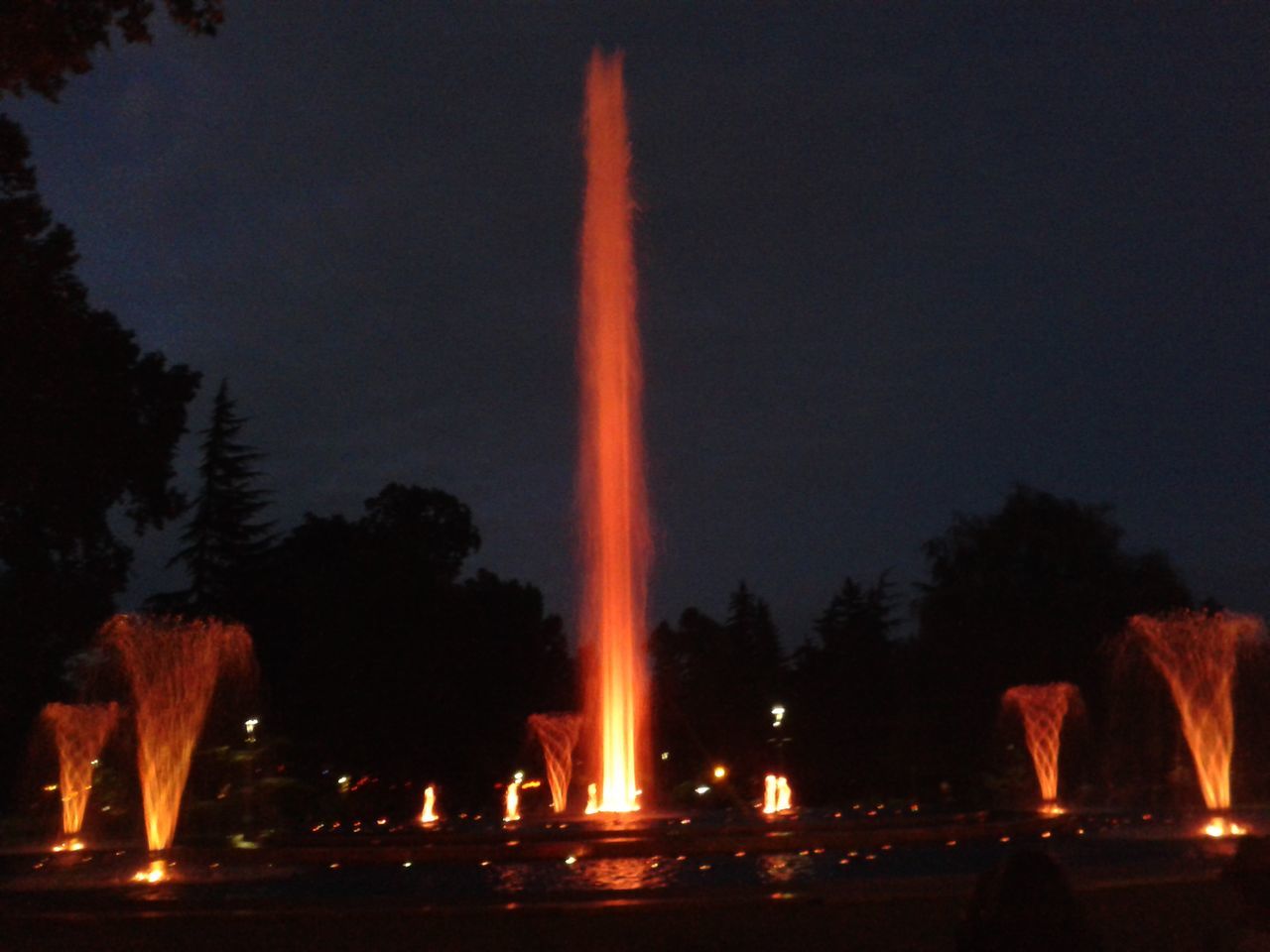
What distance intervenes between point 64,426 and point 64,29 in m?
9.55

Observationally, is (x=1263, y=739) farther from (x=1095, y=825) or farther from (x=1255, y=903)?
(x=1255, y=903)

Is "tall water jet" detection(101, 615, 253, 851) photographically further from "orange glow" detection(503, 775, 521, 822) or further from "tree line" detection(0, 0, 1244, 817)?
"orange glow" detection(503, 775, 521, 822)

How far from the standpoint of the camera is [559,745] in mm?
47562

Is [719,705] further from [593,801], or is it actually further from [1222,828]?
[1222,828]

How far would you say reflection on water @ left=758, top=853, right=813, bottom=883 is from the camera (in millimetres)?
16375

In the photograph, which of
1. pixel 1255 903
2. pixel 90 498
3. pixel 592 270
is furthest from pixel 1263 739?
pixel 1255 903

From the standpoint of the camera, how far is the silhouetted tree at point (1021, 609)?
48375 millimetres

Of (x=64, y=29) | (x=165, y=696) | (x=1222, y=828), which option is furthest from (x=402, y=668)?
(x=64, y=29)

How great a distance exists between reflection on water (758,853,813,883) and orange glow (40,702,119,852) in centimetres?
2037

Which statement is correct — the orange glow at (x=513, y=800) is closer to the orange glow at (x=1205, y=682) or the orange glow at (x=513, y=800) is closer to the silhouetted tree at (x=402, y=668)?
the silhouetted tree at (x=402, y=668)

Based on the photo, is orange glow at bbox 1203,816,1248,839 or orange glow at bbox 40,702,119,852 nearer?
orange glow at bbox 1203,816,1248,839

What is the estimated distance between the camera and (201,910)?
40.6 ft

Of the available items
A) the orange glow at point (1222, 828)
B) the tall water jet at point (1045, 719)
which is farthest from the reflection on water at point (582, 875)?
the tall water jet at point (1045, 719)

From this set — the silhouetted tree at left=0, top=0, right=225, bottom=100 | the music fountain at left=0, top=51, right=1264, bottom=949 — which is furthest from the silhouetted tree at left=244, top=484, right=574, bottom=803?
the silhouetted tree at left=0, top=0, right=225, bottom=100
